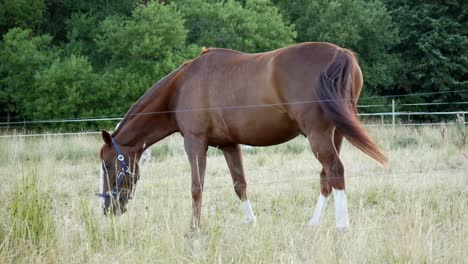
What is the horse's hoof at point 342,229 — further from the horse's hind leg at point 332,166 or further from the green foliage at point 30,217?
the green foliage at point 30,217

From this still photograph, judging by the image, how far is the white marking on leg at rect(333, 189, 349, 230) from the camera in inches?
189

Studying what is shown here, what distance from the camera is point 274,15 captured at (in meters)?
30.3

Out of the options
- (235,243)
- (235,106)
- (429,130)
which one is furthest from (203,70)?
(429,130)

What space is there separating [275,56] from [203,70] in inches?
36.3

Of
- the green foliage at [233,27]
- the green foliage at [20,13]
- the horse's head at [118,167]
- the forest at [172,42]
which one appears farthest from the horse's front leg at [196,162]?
the green foliage at [20,13]

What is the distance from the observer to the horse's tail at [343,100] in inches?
181

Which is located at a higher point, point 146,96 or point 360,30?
point 360,30

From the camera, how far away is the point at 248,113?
5.30 m

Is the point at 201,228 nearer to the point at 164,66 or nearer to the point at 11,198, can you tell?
the point at 11,198

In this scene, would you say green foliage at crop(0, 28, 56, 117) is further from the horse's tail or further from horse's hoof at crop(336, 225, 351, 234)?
horse's hoof at crop(336, 225, 351, 234)

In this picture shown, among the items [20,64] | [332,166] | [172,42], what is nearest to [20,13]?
[20,64]

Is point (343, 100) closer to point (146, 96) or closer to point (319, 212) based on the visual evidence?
point (319, 212)

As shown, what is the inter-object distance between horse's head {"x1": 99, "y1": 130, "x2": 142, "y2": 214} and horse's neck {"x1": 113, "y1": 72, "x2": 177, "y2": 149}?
0.30ft

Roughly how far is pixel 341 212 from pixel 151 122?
2379mm
